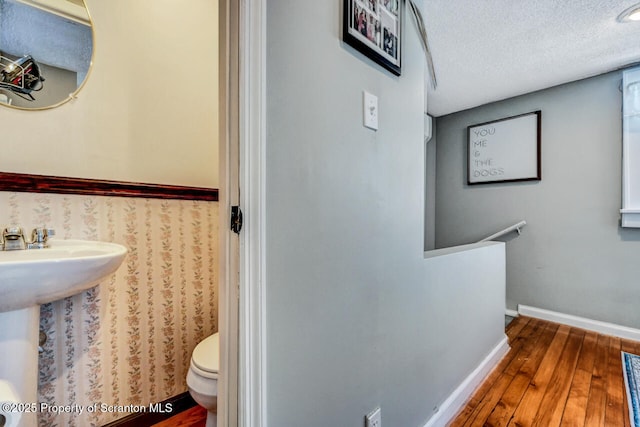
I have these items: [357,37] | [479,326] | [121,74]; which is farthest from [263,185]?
[479,326]

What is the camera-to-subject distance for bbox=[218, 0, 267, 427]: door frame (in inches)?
24.1

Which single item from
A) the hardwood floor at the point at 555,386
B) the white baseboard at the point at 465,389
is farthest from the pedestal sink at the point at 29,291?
the hardwood floor at the point at 555,386

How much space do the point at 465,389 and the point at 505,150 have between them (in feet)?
7.06

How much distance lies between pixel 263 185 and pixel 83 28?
1212mm

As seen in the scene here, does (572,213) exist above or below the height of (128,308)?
above

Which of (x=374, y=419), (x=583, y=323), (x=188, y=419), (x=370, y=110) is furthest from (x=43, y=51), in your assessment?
(x=583, y=323)

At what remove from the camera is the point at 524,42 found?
5.81 ft

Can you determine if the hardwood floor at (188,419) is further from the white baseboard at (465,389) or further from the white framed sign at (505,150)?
the white framed sign at (505,150)

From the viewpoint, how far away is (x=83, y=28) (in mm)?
1149

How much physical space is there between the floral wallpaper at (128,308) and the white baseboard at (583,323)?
2703 millimetres

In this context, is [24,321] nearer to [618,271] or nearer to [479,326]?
[479,326]

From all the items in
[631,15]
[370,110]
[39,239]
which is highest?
[631,15]

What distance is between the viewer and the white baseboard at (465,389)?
4.13 ft

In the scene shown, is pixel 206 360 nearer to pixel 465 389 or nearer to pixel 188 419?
→ pixel 188 419
